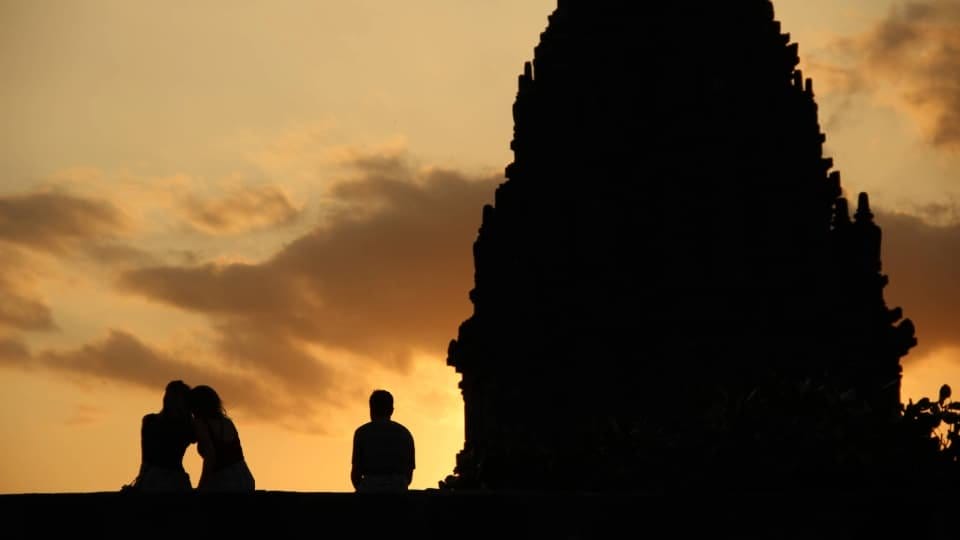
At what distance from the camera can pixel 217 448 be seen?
2083cm

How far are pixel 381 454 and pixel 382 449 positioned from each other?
0.05 metres

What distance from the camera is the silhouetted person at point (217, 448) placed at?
68.3ft

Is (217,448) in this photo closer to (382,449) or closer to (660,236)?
(382,449)

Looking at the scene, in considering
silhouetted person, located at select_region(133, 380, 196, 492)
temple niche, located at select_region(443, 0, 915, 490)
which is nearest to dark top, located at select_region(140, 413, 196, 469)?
silhouetted person, located at select_region(133, 380, 196, 492)

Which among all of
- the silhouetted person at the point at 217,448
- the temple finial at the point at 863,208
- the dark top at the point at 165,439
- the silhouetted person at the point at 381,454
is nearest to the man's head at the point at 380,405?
the silhouetted person at the point at 381,454

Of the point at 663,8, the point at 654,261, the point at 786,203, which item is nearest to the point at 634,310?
the point at 654,261

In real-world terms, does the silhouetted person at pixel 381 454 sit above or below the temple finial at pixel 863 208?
below

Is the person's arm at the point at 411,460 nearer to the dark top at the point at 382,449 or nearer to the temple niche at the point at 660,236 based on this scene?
the dark top at the point at 382,449

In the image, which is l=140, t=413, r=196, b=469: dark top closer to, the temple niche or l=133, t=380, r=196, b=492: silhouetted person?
l=133, t=380, r=196, b=492: silhouetted person

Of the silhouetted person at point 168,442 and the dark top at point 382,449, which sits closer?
the silhouetted person at point 168,442

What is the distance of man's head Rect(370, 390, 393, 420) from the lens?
871 inches

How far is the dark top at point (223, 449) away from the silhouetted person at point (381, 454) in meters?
1.50

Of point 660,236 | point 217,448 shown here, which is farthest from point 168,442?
point 660,236

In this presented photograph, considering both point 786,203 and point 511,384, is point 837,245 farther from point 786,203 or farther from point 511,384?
point 511,384
